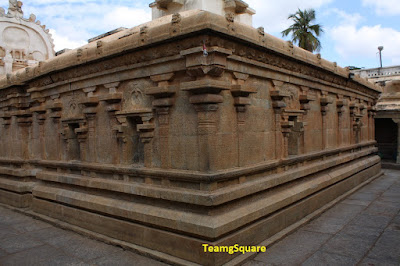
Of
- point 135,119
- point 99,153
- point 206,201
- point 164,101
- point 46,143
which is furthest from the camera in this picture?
point 46,143

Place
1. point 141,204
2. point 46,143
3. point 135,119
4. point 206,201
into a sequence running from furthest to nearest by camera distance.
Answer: point 46,143
point 135,119
point 141,204
point 206,201

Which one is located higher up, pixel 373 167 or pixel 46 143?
pixel 46 143

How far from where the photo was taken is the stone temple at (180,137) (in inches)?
210

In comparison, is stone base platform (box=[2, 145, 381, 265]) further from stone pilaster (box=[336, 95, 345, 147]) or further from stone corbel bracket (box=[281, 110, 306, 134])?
stone pilaster (box=[336, 95, 345, 147])

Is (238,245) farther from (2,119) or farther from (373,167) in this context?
(373,167)

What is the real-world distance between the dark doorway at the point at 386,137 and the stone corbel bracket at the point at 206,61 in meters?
17.5

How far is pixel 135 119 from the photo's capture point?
6.68 metres

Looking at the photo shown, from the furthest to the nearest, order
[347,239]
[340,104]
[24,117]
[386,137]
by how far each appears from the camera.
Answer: [386,137] → [340,104] → [24,117] → [347,239]

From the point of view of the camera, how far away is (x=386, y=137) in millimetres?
20047

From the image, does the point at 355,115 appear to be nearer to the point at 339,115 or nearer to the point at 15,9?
the point at 339,115

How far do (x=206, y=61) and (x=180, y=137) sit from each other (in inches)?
52.6

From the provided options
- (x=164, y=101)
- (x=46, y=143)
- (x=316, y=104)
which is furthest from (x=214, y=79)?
(x=46, y=143)

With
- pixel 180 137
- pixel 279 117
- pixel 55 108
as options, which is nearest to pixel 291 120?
pixel 279 117

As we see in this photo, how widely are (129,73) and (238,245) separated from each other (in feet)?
11.9
